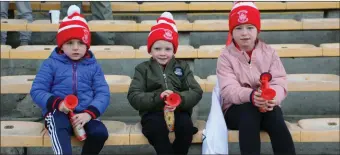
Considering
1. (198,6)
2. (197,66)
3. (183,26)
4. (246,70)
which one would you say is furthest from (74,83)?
(198,6)

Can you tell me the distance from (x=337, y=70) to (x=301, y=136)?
44.0 inches

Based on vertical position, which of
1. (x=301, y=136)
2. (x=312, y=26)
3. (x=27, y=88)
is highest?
(x=312, y=26)

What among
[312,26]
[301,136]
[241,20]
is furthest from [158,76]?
[312,26]

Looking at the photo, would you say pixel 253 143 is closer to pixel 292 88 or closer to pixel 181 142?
pixel 181 142

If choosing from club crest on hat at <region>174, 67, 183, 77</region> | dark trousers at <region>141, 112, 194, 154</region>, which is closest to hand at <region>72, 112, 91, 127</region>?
dark trousers at <region>141, 112, 194, 154</region>

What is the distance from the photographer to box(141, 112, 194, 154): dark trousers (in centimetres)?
254

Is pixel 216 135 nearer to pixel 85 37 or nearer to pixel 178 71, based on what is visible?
pixel 178 71

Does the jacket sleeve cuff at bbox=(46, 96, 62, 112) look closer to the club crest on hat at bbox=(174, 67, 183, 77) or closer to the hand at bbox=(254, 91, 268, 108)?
the club crest on hat at bbox=(174, 67, 183, 77)

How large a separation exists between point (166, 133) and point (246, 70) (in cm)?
52

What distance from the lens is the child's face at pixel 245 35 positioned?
2.75 m

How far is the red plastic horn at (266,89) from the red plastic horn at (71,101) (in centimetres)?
84

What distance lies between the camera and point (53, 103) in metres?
2.54


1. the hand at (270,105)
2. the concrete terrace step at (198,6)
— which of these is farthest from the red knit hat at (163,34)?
the concrete terrace step at (198,6)

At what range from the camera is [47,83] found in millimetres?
2662
